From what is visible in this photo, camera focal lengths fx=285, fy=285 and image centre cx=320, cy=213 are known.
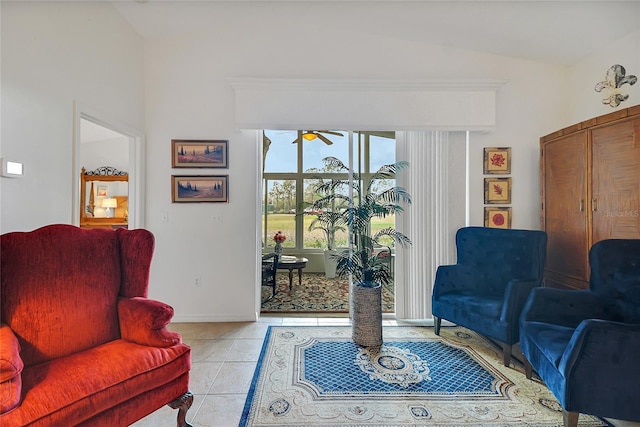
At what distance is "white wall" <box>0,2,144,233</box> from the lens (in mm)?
1770

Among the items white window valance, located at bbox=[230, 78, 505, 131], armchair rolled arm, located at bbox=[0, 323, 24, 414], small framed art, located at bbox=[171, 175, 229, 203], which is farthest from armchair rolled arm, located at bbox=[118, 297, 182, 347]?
white window valance, located at bbox=[230, 78, 505, 131]

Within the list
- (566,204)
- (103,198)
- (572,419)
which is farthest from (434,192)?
(103,198)

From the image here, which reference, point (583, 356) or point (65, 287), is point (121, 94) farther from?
point (583, 356)

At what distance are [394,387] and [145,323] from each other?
1672 mm

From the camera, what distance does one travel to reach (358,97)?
3.06m

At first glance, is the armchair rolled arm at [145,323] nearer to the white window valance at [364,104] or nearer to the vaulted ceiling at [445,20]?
the white window valance at [364,104]

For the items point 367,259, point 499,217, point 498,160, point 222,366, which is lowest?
point 222,366

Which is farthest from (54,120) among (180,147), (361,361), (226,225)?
(361,361)

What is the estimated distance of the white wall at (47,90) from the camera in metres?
1.77

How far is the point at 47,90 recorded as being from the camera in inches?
78.7

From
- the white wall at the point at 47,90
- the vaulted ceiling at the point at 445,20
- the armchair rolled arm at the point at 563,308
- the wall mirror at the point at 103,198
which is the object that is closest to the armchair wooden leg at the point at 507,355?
the armchair rolled arm at the point at 563,308

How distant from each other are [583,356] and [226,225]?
304cm

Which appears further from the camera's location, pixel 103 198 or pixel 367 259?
pixel 103 198

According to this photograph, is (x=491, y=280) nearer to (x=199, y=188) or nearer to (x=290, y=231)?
(x=199, y=188)
